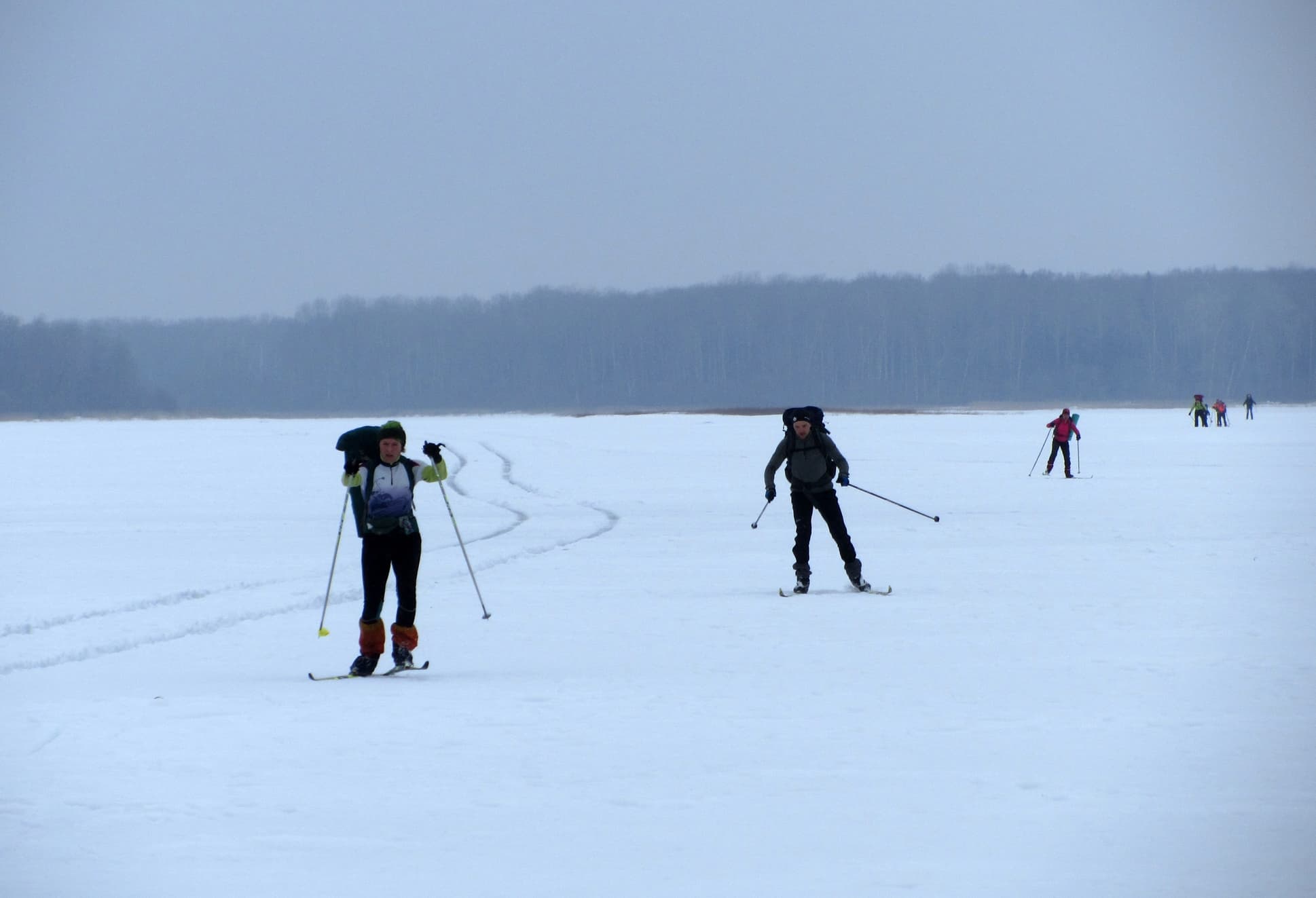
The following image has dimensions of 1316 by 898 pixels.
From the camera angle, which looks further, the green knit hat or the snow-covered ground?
the green knit hat

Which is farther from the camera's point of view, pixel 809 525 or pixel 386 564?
pixel 809 525

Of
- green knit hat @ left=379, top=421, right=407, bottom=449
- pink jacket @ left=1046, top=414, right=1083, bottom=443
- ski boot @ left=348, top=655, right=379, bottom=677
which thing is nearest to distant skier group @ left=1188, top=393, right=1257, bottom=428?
pink jacket @ left=1046, top=414, right=1083, bottom=443

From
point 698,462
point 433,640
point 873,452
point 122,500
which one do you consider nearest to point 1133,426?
point 873,452

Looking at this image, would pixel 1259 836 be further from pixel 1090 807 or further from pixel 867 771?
pixel 867 771

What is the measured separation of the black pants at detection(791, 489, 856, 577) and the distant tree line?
440ft

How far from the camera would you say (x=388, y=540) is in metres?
8.76

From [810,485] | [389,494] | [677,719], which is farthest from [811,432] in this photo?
[677,719]

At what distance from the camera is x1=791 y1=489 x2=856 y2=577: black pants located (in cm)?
1241

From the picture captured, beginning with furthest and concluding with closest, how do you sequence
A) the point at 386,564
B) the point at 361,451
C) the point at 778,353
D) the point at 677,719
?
the point at 778,353, the point at 361,451, the point at 386,564, the point at 677,719

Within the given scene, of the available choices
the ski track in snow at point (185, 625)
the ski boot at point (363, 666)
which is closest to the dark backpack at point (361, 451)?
the ski boot at point (363, 666)

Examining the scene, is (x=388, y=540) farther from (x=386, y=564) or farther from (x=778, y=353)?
(x=778, y=353)

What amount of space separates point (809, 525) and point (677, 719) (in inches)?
209

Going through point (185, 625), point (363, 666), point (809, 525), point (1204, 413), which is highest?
point (1204, 413)

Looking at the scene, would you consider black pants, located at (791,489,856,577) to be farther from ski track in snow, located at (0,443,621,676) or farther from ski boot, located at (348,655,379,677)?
ski boot, located at (348,655,379,677)
